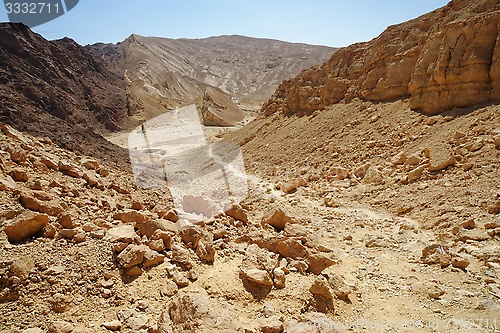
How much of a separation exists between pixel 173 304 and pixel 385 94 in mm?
14090

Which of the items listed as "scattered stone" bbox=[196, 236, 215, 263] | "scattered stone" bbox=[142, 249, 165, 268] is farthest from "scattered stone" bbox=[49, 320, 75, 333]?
"scattered stone" bbox=[196, 236, 215, 263]

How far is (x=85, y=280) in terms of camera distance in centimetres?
378

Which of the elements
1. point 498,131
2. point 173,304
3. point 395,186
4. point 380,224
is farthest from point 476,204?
point 173,304

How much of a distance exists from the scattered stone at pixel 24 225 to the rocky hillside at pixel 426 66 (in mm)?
12867

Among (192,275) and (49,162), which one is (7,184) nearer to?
(49,162)

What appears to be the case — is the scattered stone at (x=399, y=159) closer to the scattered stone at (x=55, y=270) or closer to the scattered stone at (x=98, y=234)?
the scattered stone at (x=98, y=234)

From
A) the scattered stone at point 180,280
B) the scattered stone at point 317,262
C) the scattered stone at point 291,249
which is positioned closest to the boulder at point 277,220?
the scattered stone at point 291,249

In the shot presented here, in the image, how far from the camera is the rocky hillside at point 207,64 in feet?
209

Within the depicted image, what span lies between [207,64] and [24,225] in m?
101

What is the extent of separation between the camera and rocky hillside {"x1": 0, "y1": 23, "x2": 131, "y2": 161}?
10395mm

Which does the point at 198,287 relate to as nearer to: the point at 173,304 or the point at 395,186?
the point at 173,304

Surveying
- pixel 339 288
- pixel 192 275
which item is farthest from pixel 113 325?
pixel 339 288

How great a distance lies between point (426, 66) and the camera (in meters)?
12.6

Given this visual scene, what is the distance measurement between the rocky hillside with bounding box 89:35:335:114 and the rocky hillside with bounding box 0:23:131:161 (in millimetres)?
→ 6961
